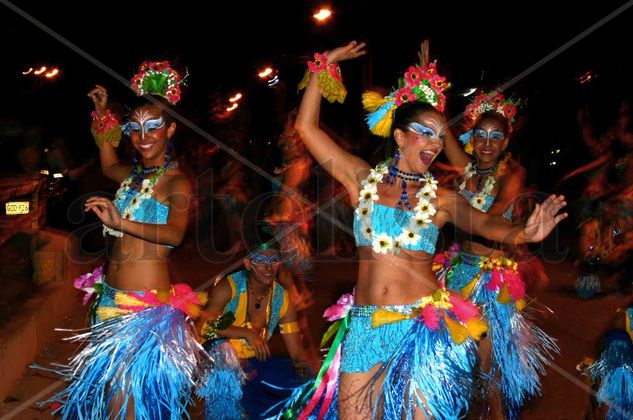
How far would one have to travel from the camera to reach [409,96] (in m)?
3.45

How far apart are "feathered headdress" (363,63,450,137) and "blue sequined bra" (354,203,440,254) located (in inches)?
18.9

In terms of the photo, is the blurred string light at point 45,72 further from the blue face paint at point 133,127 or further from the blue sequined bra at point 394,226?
the blue sequined bra at point 394,226

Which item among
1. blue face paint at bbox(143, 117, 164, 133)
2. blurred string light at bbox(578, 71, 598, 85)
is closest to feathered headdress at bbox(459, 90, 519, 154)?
blue face paint at bbox(143, 117, 164, 133)

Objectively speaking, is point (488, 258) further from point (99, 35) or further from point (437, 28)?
point (437, 28)

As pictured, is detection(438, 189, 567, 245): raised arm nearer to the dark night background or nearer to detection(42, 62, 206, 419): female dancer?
detection(42, 62, 206, 419): female dancer

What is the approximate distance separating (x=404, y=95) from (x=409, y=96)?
0.09 ft

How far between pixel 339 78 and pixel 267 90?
869 inches

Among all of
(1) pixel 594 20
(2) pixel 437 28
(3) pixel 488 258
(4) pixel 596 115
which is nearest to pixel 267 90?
(2) pixel 437 28

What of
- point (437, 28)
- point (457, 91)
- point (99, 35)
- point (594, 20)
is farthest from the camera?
point (457, 91)

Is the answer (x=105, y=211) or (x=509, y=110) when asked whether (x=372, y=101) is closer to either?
(x=105, y=211)

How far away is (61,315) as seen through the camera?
712cm

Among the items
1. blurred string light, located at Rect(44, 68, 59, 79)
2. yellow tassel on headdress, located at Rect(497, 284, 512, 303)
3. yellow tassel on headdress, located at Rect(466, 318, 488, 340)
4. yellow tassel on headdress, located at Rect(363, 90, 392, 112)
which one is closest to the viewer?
yellow tassel on headdress, located at Rect(466, 318, 488, 340)

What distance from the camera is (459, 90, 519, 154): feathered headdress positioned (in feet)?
16.5

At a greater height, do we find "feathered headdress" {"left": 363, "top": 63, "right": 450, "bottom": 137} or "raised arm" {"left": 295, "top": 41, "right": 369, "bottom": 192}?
"feathered headdress" {"left": 363, "top": 63, "right": 450, "bottom": 137}
